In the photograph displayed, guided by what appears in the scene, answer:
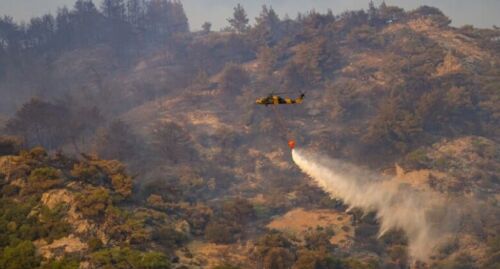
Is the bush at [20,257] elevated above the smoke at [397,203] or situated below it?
above

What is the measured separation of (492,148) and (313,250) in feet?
151

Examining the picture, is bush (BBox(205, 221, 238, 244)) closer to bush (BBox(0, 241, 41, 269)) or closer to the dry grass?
the dry grass

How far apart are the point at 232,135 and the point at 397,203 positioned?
120 feet

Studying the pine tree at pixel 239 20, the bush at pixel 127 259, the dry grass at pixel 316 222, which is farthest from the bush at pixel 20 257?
the pine tree at pixel 239 20

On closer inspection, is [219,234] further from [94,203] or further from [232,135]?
[232,135]

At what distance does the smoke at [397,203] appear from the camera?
56.6m

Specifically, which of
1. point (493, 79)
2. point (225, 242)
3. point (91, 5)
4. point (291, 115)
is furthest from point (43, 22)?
point (225, 242)

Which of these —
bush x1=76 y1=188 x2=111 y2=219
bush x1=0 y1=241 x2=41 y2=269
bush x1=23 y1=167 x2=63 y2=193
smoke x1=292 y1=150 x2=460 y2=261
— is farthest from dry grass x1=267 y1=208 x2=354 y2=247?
bush x1=0 y1=241 x2=41 y2=269

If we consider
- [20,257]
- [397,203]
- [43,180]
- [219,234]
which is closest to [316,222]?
[397,203]

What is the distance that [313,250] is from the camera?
4456 cm

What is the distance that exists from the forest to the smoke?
4.75ft

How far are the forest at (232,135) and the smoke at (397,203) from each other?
1.45m

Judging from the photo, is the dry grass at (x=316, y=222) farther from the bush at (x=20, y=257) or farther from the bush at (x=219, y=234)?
the bush at (x=20, y=257)

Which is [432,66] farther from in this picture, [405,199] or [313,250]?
[313,250]
